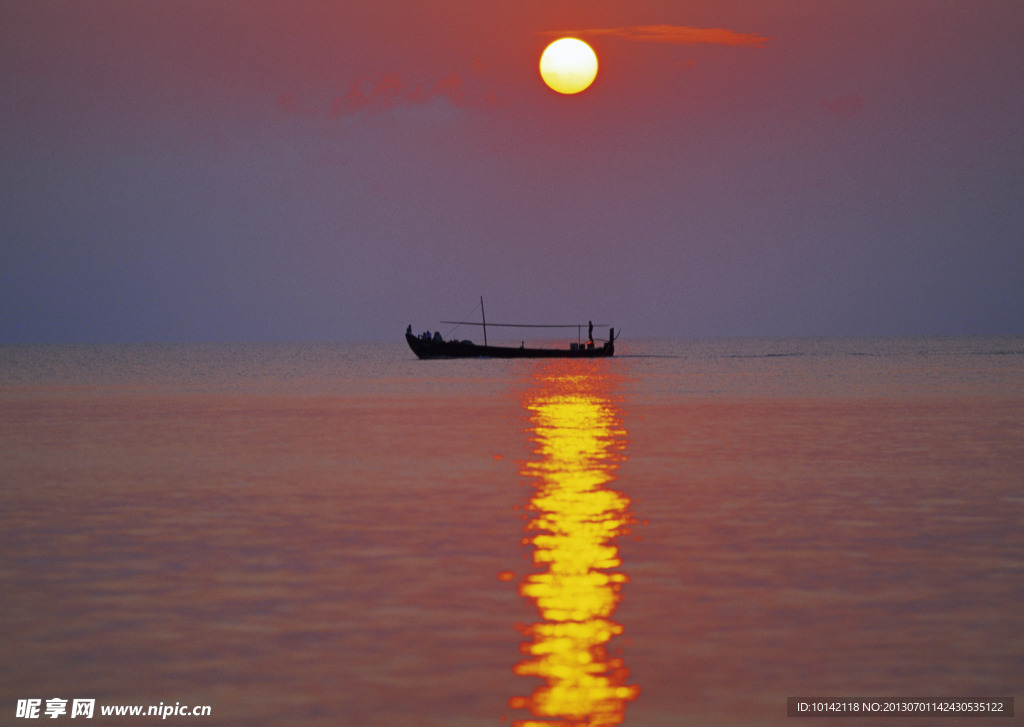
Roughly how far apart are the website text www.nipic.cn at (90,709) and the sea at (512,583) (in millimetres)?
25

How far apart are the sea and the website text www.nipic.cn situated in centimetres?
2

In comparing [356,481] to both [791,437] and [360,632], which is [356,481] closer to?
[360,632]

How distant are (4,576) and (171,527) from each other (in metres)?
3.94

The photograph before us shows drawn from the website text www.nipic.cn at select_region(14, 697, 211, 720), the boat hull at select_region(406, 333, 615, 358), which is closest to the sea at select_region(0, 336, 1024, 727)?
the website text www.nipic.cn at select_region(14, 697, 211, 720)

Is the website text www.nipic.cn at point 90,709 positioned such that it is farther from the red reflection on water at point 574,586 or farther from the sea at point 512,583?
the red reflection on water at point 574,586

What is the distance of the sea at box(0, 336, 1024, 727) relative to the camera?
9.52 metres

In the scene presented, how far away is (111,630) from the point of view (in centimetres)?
1155

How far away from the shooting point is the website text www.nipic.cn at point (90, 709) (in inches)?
361

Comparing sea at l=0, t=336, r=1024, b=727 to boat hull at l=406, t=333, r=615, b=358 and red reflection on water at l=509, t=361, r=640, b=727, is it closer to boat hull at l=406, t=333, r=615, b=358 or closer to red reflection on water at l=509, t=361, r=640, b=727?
red reflection on water at l=509, t=361, r=640, b=727

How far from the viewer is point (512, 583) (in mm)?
13594

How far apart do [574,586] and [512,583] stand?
0.73 m

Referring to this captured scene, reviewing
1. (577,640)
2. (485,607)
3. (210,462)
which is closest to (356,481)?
(210,462)

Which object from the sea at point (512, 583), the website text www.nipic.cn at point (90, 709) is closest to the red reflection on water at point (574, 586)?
the sea at point (512, 583)

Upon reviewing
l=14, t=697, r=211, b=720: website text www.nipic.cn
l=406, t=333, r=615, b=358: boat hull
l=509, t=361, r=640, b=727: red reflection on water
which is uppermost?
l=406, t=333, r=615, b=358: boat hull
